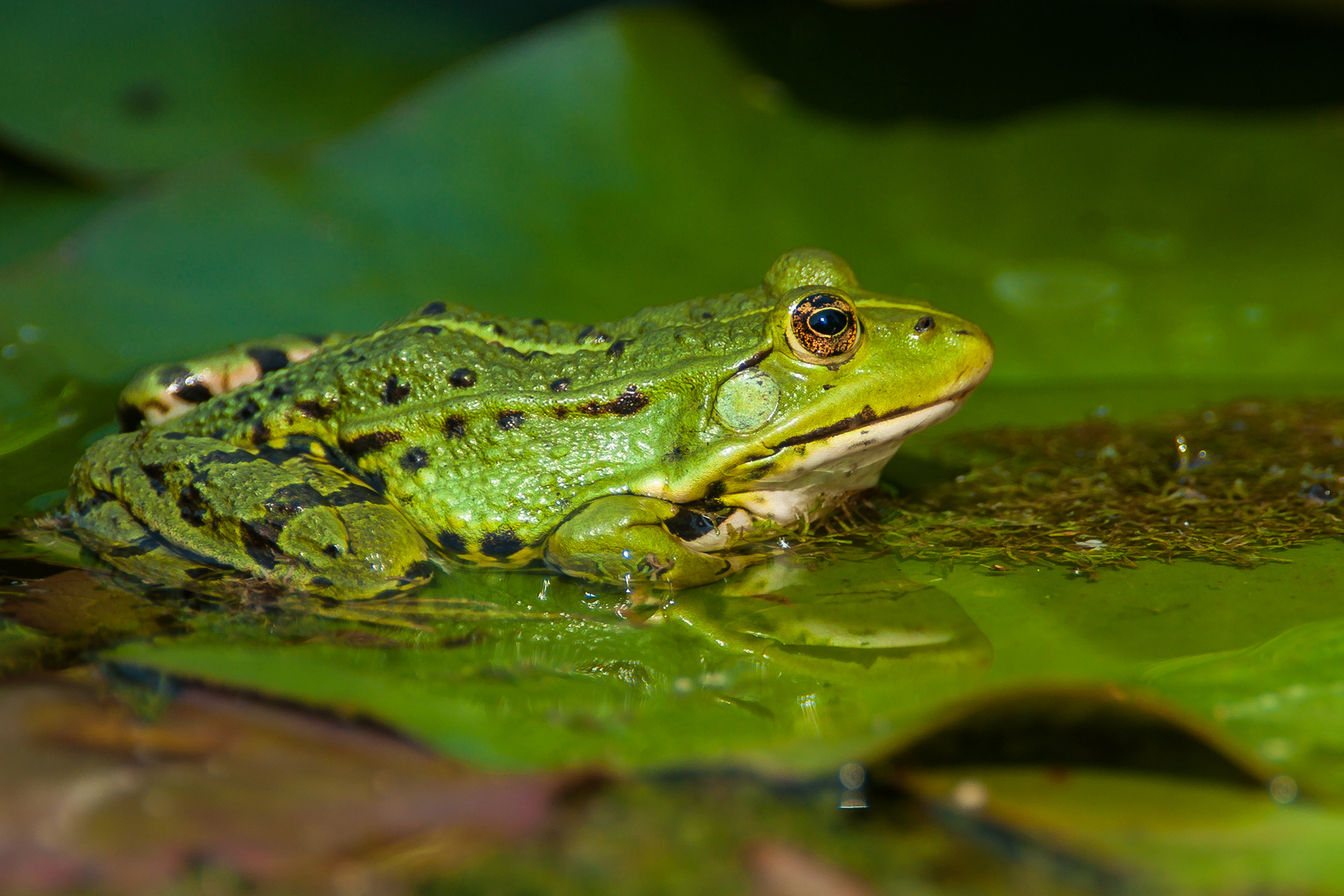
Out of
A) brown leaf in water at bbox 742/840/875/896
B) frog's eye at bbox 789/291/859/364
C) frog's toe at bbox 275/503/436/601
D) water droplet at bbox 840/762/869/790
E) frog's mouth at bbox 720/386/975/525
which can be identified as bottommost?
brown leaf in water at bbox 742/840/875/896

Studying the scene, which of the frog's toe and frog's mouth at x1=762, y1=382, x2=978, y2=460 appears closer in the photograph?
the frog's toe

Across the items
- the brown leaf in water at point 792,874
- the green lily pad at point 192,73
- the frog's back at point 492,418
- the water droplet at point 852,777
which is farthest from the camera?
the green lily pad at point 192,73

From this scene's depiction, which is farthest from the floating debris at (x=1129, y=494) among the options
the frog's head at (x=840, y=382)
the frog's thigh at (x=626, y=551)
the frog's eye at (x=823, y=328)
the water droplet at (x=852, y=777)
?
the water droplet at (x=852, y=777)

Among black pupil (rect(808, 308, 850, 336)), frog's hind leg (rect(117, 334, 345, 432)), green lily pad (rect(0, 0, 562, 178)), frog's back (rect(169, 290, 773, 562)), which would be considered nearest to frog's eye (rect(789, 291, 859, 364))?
black pupil (rect(808, 308, 850, 336))

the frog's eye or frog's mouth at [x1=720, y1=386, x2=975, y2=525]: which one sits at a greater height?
the frog's eye

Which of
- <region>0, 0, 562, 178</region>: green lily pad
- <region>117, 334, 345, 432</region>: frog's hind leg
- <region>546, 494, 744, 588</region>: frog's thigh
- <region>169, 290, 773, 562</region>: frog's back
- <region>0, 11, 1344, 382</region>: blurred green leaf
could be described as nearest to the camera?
→ <region>546, 494, 744, 588</region>: frog's thigh

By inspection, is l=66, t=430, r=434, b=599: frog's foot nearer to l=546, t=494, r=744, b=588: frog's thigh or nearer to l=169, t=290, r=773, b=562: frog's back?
l=169, t=290, r=773, b=562: frog's back

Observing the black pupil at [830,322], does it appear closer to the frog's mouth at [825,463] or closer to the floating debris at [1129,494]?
the frog's mouth at [825,463]
